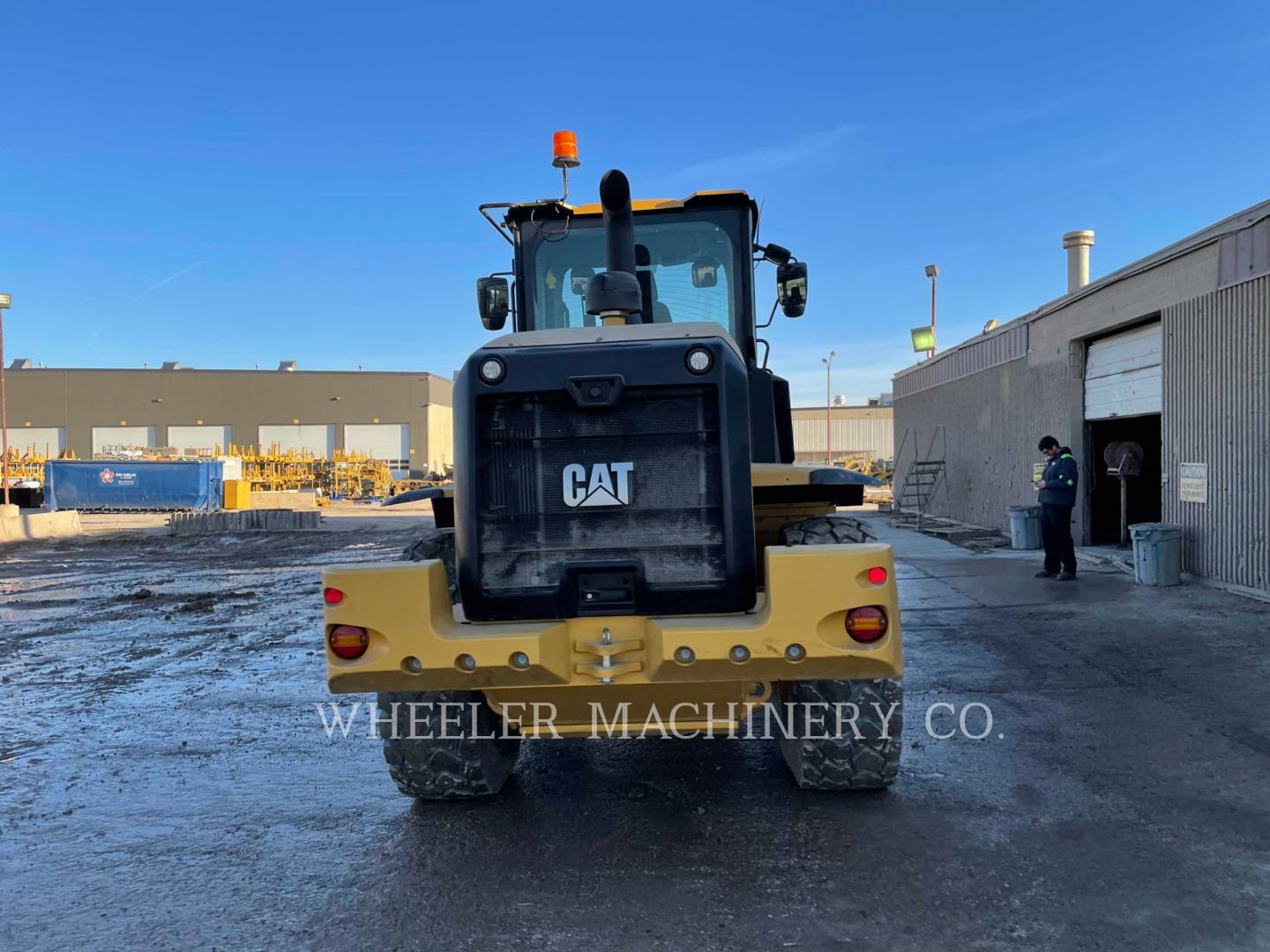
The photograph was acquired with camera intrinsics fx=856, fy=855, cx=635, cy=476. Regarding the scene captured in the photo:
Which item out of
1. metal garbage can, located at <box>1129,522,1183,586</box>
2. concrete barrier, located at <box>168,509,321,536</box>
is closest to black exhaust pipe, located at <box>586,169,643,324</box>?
metal garbage can, located at <box>1129,522,1183,586</box>

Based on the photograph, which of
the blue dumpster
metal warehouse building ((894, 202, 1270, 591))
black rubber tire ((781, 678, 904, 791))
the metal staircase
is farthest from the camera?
the blue dumpster

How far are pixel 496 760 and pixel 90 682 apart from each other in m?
4.49

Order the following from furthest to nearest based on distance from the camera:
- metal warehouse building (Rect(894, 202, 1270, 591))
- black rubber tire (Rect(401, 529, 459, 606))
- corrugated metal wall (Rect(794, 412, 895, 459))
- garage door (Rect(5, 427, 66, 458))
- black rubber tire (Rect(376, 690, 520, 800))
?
corrugated metal wall (Rect(794, 412, 895, 459))
garage door (Rect(5, 427, 66, 458))
metal warehouse building (Rect(894, 202, 1270, 591))
black rubber tire (Rect(401, 529, 459, 606))
black rubber tire (Rect(376, 690, 520, 800))

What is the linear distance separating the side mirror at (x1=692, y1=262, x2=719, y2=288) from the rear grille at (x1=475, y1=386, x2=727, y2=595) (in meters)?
1.74

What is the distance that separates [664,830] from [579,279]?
10.1 feet

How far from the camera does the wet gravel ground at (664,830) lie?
2.91 m

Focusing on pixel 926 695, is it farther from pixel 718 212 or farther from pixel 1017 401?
pixel 1017 401

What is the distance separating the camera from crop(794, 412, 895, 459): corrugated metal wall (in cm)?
6706

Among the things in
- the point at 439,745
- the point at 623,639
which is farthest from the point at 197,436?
the point at 623,639

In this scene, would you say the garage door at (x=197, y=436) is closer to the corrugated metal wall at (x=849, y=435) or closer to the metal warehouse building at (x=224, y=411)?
the metal warehouse building at (x=224, y=411)

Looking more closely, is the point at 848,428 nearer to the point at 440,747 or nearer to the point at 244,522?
the point at 244,522

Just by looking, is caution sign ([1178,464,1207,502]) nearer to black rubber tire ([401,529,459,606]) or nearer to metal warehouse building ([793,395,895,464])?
black rubber tire ([401,529,459,606])

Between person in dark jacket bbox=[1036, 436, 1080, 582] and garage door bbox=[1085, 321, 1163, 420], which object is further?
garage door bbox=[1085, 321, 1163, 420]

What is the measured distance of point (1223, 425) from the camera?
29.2 feet
